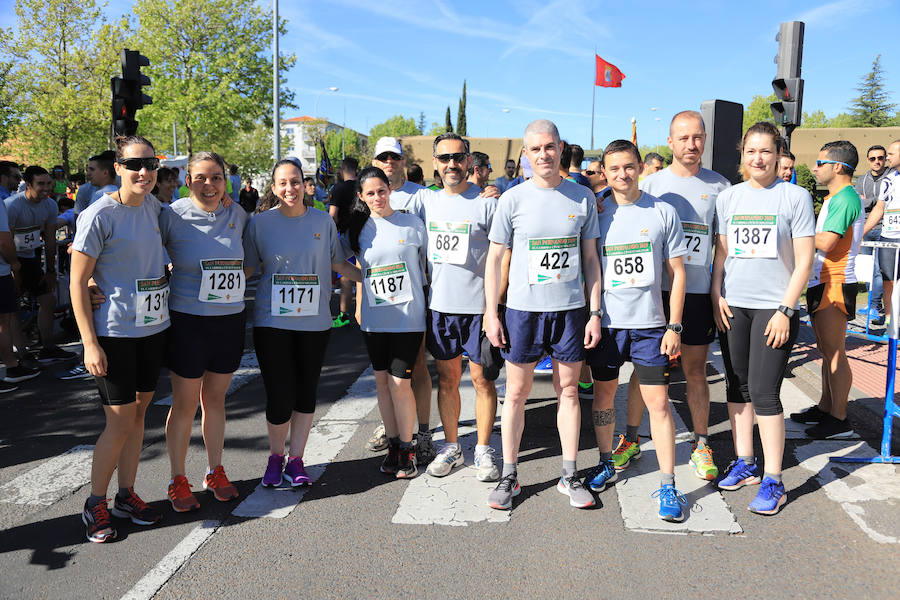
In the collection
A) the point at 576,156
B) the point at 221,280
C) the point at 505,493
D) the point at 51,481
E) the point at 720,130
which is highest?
the point at 720,130

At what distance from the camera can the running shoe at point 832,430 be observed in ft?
15.6

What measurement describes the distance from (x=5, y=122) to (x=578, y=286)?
102 ft

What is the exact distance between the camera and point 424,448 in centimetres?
447

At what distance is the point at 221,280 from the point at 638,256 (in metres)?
2.34

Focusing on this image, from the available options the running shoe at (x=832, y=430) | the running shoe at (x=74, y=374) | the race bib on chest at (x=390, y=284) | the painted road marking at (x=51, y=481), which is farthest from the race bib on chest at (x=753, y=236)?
the running shoe at (x=74, y=374)

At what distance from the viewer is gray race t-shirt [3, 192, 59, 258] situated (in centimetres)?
687

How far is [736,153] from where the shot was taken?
8492 millimetres

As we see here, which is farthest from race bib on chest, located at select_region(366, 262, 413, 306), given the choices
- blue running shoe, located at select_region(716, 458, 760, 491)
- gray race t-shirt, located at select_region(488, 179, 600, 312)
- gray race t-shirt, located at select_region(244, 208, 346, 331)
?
blue running shoe, located at select_region(716, 458, 760, 491)

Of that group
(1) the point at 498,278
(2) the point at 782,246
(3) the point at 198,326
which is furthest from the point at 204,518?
(2) the point at 782,246

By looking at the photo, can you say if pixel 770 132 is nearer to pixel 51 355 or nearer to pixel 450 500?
pixel 450 500

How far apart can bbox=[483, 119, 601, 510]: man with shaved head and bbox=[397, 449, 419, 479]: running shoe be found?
0.63m

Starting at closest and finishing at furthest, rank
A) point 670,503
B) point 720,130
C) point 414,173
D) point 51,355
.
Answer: point 670,503, point 51,355, point 720,130, point 414,173

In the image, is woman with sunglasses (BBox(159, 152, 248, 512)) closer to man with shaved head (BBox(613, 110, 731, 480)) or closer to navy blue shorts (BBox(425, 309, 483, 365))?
navy blue shorts (BBox(425, 309, 483, 365))

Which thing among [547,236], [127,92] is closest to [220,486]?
[547,236]
